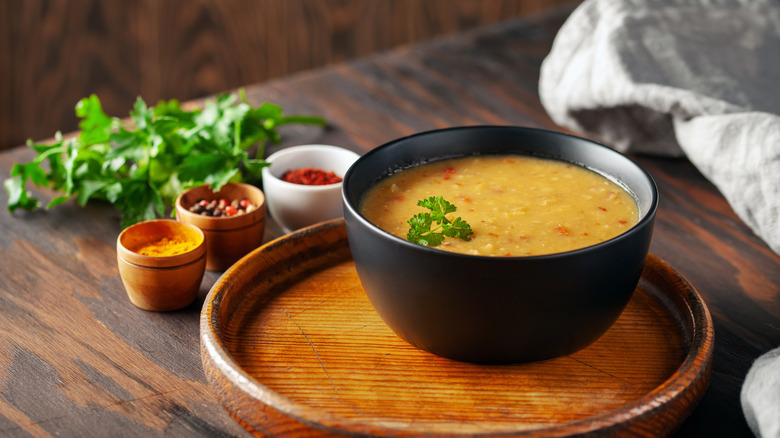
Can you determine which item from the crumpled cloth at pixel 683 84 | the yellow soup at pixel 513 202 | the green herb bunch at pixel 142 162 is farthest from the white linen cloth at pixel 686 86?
the green herb bunch at pixel 142 162

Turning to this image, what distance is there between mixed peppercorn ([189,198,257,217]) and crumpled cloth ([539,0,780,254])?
0.93 m

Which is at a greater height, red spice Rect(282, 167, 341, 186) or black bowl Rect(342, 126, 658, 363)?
black bowl Rect(342, 126, 658, 363)

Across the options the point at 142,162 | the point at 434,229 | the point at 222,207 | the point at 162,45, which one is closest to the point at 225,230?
the point at 222,207

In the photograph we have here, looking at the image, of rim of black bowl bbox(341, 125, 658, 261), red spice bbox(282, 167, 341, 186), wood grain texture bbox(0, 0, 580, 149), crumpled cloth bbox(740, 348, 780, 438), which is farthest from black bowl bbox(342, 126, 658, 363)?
wood grain texture bbox(0, 0, 580, 149)

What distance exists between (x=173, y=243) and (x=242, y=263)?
0.56 ft

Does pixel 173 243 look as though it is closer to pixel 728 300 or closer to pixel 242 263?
pixel 242 263

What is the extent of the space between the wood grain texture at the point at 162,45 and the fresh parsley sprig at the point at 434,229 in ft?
10.0

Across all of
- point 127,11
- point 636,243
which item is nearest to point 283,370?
point 636,243

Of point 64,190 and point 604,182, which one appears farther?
point 64,190

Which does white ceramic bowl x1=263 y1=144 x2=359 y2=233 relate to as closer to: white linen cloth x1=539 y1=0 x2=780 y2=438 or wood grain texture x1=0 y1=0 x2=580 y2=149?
white linen cloth x1=539 y1=0 x2=780 y2=438

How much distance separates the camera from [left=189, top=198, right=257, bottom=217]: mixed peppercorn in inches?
66.6

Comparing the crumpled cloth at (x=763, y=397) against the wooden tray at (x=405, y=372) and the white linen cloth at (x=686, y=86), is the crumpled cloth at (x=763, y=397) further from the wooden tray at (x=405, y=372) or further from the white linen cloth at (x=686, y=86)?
the white linen cloth at (x=686, y=86)

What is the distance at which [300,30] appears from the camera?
4.41m

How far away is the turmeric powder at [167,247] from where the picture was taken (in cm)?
153
